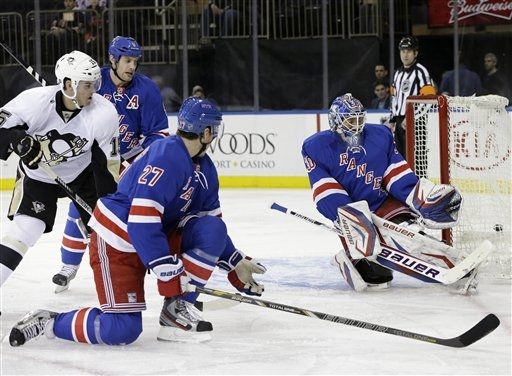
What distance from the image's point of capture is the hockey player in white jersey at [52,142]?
12.0 feet

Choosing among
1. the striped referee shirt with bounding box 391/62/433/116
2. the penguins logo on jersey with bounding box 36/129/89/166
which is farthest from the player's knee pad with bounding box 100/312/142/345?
the striped referee shirt with bounding box 391/62/433/116

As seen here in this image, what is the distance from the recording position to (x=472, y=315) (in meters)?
3.81

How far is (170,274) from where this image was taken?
316 cm

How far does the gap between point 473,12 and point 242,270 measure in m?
5.47

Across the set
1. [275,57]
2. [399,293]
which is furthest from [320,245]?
[275,57]

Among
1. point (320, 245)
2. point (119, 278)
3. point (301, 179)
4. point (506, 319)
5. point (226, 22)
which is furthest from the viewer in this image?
point (226, 22)

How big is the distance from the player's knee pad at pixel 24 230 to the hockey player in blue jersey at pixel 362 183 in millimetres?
1096

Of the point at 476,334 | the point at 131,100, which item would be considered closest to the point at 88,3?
the point at 131,100

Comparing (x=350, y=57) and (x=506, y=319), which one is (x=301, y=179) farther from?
(x=506, y=319)

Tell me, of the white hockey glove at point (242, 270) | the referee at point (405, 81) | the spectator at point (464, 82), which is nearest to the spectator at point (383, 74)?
the spectator at point (464, 82)

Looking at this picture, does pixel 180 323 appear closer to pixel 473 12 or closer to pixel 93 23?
pixel 473 12

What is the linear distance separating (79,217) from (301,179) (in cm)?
408

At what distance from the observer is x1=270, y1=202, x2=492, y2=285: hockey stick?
4.00 m

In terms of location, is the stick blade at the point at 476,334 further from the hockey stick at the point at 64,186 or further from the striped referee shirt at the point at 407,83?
the striped referee shirt at the point at 407,83
